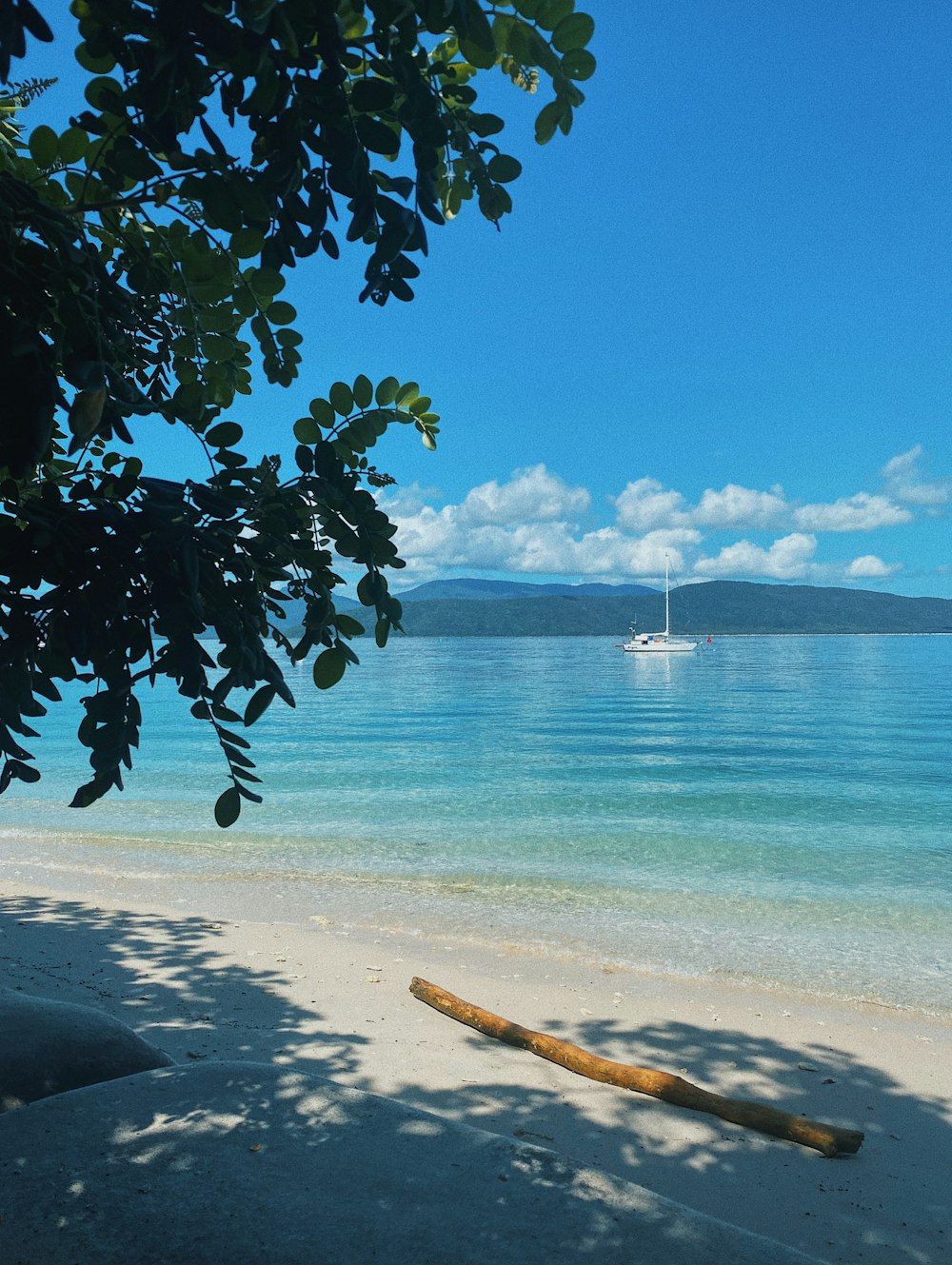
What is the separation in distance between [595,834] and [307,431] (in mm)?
14216

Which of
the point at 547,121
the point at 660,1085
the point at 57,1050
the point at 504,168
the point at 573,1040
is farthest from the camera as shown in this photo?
the point at 573,1040

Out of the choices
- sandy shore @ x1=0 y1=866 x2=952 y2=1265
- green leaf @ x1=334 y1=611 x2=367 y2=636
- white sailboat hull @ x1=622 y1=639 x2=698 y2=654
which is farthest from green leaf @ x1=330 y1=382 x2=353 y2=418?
white sailboat hull @ x1=622 y1=639 x2=698 y2=654

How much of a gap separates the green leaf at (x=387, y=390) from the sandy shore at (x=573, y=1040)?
3.88 meters

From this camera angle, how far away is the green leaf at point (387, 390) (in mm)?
2654

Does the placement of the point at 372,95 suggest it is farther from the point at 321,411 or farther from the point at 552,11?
the point at 321,411

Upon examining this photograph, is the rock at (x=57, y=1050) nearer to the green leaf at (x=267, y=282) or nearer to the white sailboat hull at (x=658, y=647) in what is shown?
the green leaf at (x=267, y=282)

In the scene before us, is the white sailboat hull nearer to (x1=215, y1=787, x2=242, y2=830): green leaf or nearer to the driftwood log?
the driftwood log

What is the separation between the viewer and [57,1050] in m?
4.30

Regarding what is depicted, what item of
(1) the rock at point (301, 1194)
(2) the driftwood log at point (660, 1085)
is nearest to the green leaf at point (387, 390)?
(1) the rock at point (301, 1194)

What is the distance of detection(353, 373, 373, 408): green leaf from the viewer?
2.62 metres

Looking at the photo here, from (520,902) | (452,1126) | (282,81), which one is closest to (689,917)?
(520,902)

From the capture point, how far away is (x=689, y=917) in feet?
35.4

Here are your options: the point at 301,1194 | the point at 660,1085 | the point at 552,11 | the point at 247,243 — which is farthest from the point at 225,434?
the point at 660,1085

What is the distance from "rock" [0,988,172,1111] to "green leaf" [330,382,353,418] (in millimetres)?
3293
